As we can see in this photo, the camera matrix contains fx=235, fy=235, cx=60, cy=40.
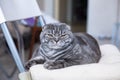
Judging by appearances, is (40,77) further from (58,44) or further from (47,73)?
(58,44)

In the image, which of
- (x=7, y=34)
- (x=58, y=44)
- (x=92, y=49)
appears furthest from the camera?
(x=92, y=49)

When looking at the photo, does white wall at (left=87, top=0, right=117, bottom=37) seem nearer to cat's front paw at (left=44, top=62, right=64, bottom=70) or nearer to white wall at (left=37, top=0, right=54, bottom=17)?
white wall at (left=37, top=0, right=54, bottom=17)

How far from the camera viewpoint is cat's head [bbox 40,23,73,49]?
102 cm

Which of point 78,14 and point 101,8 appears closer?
point 101,8

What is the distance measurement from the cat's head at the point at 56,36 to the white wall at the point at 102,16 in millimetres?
2122

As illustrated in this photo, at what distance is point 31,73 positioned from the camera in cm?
98

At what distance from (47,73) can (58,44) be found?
5.6 inches

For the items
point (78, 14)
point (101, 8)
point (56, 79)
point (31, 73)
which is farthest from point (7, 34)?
point (78, 14)

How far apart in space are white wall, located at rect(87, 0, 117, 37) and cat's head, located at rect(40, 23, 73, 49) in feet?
6.96

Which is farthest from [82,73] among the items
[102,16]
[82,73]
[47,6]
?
[47,6]

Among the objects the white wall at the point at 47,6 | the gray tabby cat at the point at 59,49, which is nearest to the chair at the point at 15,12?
the gray tabby cat at the point at 59,49

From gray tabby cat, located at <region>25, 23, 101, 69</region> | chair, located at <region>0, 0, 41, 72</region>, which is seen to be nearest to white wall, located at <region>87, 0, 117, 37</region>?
chair, located at <region>0, 0, 41, 72</region>

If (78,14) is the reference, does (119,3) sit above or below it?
above

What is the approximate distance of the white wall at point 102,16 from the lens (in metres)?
3.07
